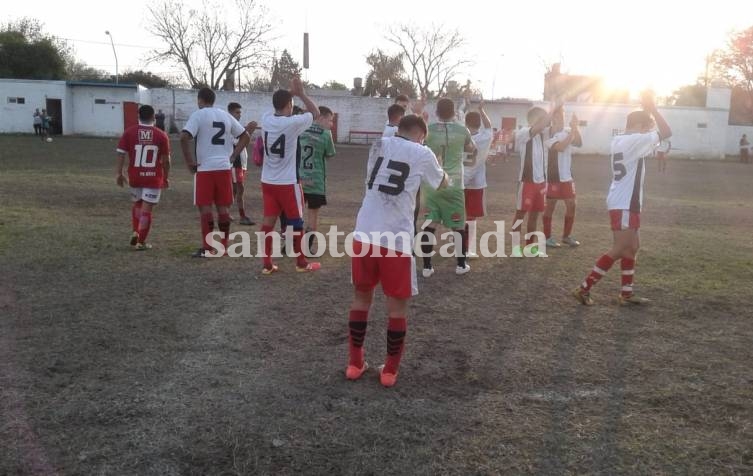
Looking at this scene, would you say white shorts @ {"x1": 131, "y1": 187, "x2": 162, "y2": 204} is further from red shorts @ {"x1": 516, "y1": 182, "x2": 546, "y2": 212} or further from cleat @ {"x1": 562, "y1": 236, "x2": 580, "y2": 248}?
cleat @ {"x1": 562, "y1": 236, "x2": 580, "y2": 248}

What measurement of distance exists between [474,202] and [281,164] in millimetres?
2760

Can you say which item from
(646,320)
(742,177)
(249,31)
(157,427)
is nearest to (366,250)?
(157,427)

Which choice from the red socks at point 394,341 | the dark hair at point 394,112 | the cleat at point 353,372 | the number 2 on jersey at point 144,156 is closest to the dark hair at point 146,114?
the number 2 on jersey at point 144,156

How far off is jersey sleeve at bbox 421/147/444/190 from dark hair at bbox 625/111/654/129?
2.81 metres

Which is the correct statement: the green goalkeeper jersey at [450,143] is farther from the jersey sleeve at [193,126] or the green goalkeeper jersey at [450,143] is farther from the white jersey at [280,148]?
the jersey sleeve at [193,126]

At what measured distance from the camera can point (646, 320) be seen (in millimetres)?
5891

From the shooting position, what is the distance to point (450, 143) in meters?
7.25

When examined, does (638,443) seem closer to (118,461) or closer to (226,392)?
(226,392)

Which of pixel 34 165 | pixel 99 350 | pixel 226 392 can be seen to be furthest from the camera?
pixel 34 165

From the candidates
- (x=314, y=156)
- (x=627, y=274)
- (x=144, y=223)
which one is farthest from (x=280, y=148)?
(x=627, y=274)

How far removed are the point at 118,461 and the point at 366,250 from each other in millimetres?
1931

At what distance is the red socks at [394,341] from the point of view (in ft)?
14.1

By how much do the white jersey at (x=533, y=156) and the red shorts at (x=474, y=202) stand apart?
771 mm

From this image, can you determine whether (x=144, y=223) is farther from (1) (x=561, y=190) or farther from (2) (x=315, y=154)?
(1) (x=561, y=190)
